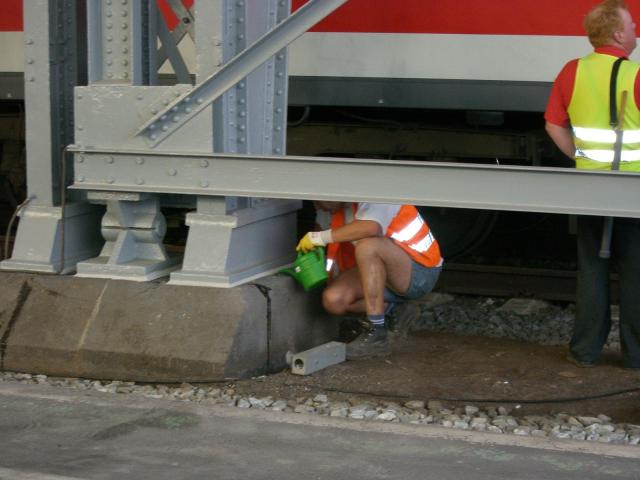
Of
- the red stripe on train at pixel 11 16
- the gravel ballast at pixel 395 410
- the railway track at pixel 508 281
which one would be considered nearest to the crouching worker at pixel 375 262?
the gravel ballast at pixel 395 410

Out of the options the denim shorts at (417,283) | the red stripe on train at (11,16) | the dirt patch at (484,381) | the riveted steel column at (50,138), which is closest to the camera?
the dirt patch at (484,381)

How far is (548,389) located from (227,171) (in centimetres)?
193

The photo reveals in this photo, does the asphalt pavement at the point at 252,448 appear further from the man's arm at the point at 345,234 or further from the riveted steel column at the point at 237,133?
the man's arm at the point at 345,234

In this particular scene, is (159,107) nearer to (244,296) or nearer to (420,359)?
(244,296)

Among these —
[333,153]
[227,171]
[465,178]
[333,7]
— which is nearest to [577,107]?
[465,178]

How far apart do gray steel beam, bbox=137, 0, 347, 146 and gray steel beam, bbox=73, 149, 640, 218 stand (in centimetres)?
15

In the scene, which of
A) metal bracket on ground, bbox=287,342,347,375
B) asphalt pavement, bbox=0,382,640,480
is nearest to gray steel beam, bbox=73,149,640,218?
metal bracket on ground, bbox=287,342,347,375

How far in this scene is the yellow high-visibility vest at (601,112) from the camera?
5.43 metres

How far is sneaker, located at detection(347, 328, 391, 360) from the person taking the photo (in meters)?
6.08

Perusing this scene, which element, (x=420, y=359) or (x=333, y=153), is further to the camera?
(x=333, y=153)

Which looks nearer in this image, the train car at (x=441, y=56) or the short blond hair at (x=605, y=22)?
the short blond hair at (x=605, y=22)

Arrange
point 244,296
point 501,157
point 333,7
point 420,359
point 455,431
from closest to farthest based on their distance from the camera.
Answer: point 455,431 < point 333,7 < point 244,296 < point 420,359 < point 501,157

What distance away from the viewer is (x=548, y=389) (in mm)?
5586

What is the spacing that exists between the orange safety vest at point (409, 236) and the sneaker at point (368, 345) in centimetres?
46
